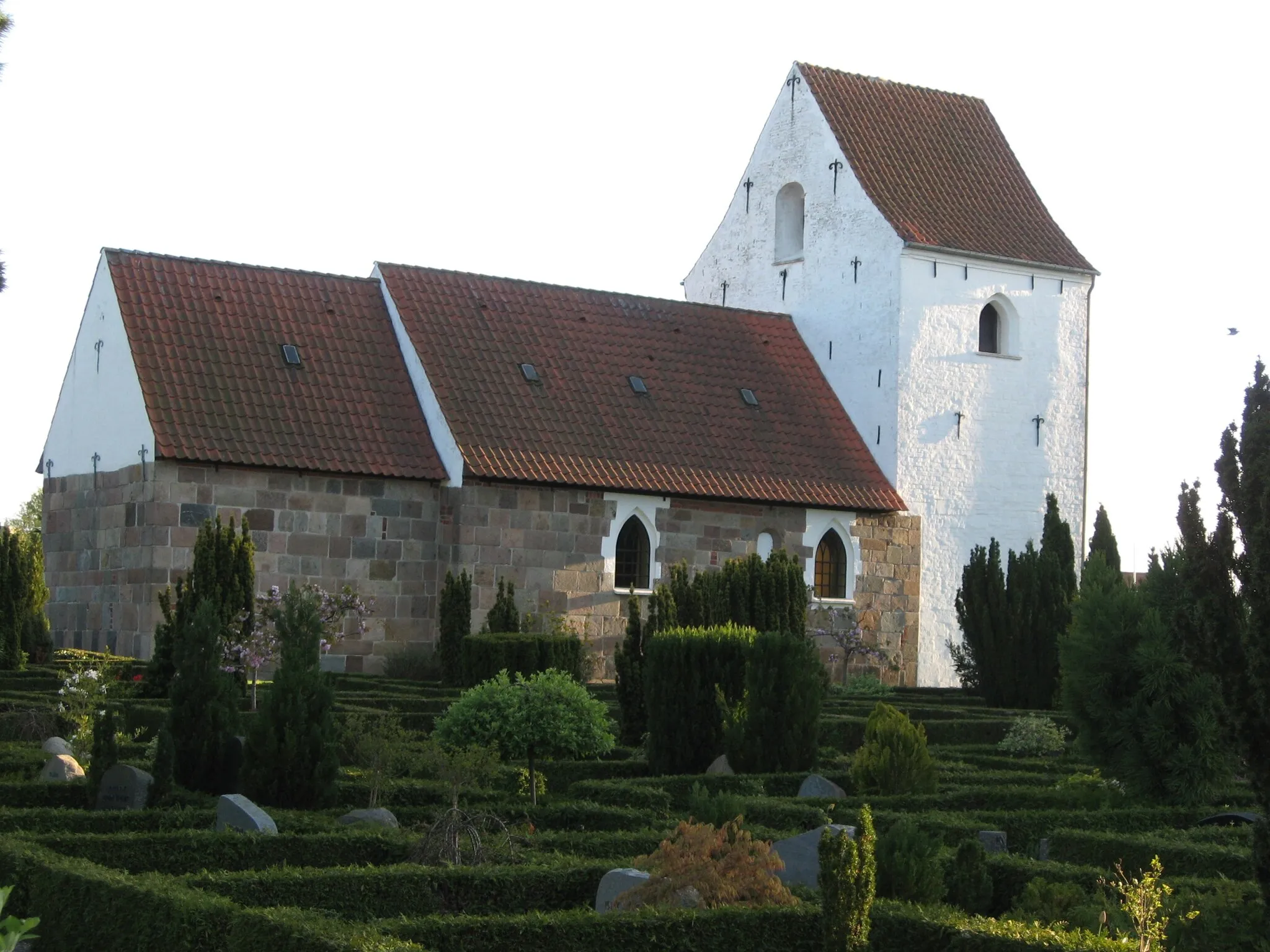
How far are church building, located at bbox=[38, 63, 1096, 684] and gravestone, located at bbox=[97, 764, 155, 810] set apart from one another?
39.7 feet

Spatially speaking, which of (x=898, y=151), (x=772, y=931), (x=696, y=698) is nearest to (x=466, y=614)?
(x=696, y=698)

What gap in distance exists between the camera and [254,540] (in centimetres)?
2433

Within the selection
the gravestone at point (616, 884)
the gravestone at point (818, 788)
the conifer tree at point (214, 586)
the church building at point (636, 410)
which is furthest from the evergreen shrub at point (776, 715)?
the church building at point (636, 410)

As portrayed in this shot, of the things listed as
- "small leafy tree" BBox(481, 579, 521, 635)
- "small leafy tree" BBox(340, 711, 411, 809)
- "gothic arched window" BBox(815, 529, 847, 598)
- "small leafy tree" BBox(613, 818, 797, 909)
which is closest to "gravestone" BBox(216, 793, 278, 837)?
"small leafy tree" BBox(340, 711, 411, 809)

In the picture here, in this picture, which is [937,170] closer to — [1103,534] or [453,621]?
[1103,534]

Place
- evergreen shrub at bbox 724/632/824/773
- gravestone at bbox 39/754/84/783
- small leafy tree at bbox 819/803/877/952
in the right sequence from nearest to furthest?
small leafy tree at bbox 819/803/877/952 < gravestone at bbox 39/754/84/783 < evergreen shrub at bbox 724/632/824/773

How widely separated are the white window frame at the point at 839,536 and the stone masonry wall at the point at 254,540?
6067 mm

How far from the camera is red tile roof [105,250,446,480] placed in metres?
24.4

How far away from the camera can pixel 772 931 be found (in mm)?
8094

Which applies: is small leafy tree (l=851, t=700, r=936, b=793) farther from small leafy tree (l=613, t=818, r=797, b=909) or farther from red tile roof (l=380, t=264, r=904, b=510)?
red tile roof (l=380, t=264, r=904, b=510)

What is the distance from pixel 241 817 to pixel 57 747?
4159mm

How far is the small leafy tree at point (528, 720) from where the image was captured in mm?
14320

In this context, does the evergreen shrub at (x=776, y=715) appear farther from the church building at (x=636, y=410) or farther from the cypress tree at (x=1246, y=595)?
the church building at (x=636, y=410)

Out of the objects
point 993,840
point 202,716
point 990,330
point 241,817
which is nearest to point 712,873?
point 993,840
